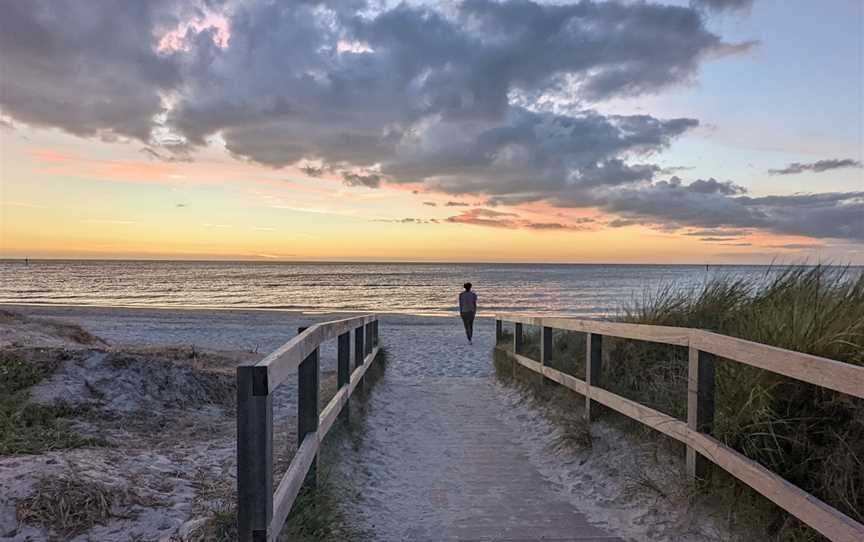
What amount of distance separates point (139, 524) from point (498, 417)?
5232mm

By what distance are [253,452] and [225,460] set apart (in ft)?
9.15

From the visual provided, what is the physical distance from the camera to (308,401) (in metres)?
4.29

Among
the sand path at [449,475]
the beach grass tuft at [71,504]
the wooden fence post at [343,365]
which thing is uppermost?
the wooden fence post at [343,365]

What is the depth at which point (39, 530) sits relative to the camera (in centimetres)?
338

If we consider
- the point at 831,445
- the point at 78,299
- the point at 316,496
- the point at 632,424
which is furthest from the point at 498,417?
the point at 78,299

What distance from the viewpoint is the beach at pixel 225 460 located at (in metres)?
3.81

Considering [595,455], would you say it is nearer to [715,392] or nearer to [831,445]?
[715,392]

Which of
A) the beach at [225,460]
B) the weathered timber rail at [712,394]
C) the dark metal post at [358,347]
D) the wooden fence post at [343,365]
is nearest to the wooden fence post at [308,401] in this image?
the beach at [225,460]

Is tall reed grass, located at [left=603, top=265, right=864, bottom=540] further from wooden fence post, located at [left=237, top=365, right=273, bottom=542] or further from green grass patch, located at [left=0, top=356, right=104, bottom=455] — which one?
green grass patch, located at [left=0, top=356, right=104, bottom=455]

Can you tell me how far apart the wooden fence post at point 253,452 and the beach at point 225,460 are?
928 millimetres

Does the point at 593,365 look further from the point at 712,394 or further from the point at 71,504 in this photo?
the point at 71,504

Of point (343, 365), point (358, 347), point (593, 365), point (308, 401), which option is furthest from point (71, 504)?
point (358, 347)

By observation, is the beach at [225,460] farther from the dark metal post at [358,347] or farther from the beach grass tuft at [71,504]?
the dark metal post at [358,347]

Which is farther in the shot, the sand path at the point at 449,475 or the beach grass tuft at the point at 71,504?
the sand path at the point at 449,475
